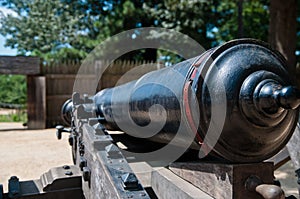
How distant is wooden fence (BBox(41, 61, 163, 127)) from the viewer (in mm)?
9781

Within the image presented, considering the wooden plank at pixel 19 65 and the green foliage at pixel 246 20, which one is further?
the green foliage at pixel 246 20

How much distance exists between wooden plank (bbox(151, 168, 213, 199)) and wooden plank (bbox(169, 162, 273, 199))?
5 centimetres

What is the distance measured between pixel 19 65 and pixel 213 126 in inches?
344

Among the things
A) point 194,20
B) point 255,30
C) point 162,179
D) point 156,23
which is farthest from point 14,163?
point 255,30

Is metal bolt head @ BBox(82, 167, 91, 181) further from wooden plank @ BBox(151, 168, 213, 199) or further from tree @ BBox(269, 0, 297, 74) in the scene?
tree @ BBox(269, 0, 297, 74)

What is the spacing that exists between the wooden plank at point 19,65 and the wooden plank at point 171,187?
8.09 m

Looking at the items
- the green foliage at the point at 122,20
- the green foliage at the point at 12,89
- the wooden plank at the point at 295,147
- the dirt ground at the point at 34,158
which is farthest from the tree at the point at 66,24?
the wooden plank at the point at 295,147

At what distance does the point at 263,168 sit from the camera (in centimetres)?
139

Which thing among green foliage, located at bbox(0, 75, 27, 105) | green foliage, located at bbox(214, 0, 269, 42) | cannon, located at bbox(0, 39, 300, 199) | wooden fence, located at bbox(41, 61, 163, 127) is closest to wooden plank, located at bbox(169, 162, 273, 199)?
cannon, located at bbox(0, 39, 300, 199)

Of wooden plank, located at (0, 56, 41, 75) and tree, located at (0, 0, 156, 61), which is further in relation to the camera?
tree, located at (0, 0, 156, 61)

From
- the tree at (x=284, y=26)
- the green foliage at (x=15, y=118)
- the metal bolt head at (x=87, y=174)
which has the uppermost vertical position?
the tree at (x=284, y=26)

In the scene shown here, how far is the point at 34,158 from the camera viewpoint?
18.4 feet

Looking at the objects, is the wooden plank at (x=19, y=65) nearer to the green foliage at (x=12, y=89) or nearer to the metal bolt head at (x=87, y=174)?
the metal bolt head at (x=87, y=174)

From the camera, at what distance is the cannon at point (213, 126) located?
124cm
